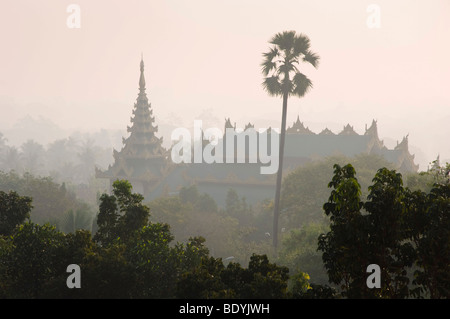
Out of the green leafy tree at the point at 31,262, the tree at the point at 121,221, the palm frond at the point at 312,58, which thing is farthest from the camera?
the palm frond at the point at 312,58

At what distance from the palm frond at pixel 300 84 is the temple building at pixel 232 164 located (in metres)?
21.1

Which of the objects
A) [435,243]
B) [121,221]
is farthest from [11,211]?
[435,243]

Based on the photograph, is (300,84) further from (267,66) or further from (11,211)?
(11,211)

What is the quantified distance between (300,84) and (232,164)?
86.7 ft

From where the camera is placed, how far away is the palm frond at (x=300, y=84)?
38.6 m

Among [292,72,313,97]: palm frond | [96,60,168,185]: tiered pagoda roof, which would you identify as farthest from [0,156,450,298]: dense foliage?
[96,60,168,185]: tiered pagoda roof

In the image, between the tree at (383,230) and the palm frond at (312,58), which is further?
the palm frond at (312,58)

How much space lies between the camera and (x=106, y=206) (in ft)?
62.0

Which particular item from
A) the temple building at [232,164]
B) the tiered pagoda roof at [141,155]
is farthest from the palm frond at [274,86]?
the tiered pagoda roof at [141,155]

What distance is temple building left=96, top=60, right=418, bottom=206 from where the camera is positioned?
6044 cm

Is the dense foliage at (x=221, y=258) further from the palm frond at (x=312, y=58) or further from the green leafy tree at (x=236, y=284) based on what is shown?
the palm frond at (x=312, y=58)

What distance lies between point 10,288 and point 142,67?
61.1 m

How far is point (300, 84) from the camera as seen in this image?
1517 inches
